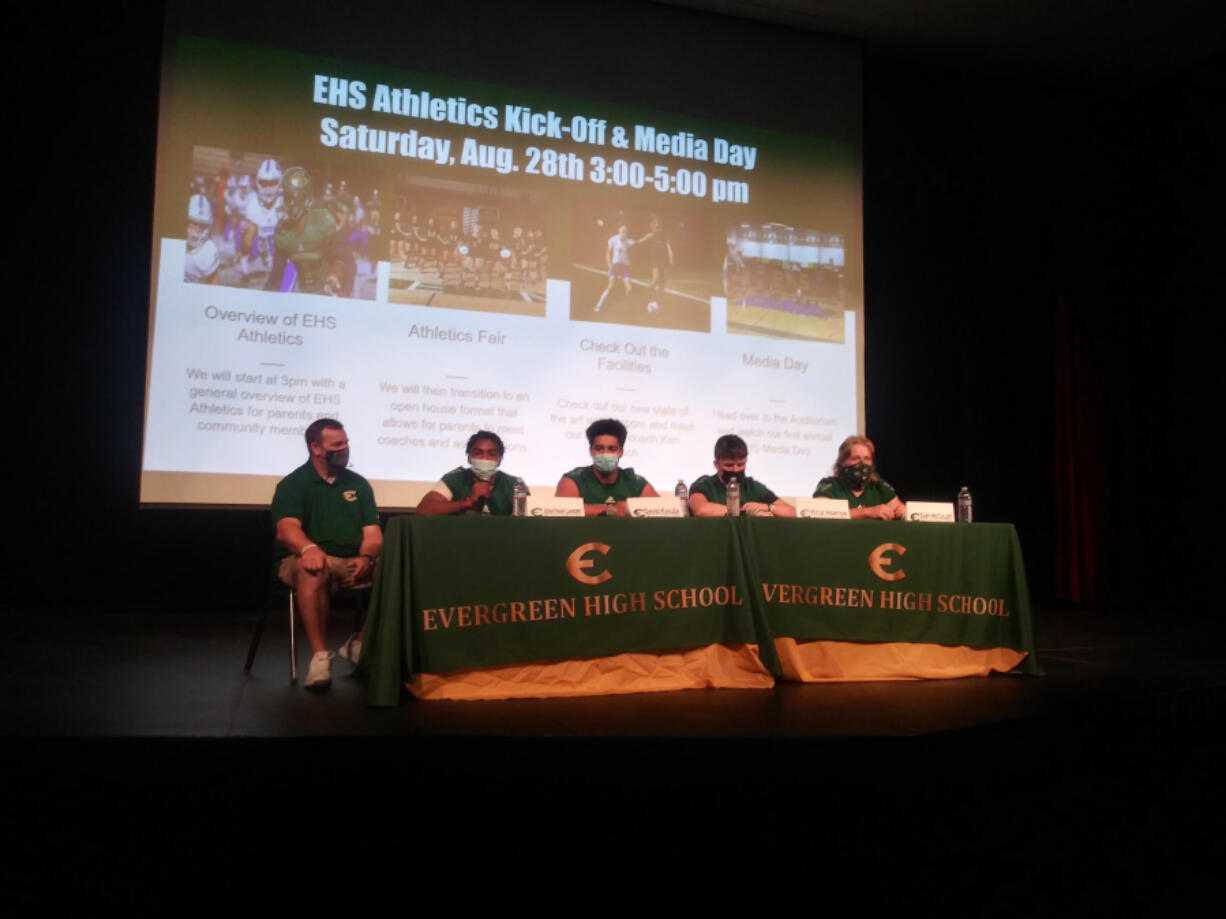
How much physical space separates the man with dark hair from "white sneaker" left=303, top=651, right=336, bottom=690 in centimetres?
98

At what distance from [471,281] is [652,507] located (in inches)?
87.7

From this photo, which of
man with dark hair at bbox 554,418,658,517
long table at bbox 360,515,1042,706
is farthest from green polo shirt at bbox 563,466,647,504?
long table at bbox 360,515,1042,706

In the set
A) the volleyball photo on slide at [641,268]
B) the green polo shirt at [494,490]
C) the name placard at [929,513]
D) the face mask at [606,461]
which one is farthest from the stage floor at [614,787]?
the volleyball photo on slide at [641,268]

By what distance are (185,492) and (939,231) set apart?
518cm

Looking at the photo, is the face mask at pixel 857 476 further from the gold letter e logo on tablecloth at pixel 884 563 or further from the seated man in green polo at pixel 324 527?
the seated man in green polo at pixel 324 527

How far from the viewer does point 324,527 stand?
9.84 feet

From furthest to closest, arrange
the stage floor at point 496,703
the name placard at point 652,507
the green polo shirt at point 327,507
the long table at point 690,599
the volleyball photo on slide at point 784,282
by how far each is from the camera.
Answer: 1. the volleyball photo on slide at point 784,282
2. the green polo shirt at point 327,507
3. the name placard at point 652,507
4. the long table at point 690,599
5. the stage floor at point 496,703

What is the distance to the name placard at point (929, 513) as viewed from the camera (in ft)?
10.3

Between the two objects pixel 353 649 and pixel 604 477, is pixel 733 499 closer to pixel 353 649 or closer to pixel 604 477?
pixel 604 477

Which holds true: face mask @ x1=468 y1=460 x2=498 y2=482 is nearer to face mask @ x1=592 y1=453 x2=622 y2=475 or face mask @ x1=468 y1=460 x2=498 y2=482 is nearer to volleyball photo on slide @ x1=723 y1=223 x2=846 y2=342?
face mask @ x1=592 y1=453 x2=622 y2=475

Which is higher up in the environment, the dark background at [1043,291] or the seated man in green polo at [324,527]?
the dark background at [1043,291]

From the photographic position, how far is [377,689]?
7.82 feet

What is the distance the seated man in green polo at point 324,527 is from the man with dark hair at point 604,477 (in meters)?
0.72

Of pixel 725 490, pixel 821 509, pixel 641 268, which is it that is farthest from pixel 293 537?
pixel 641 268
